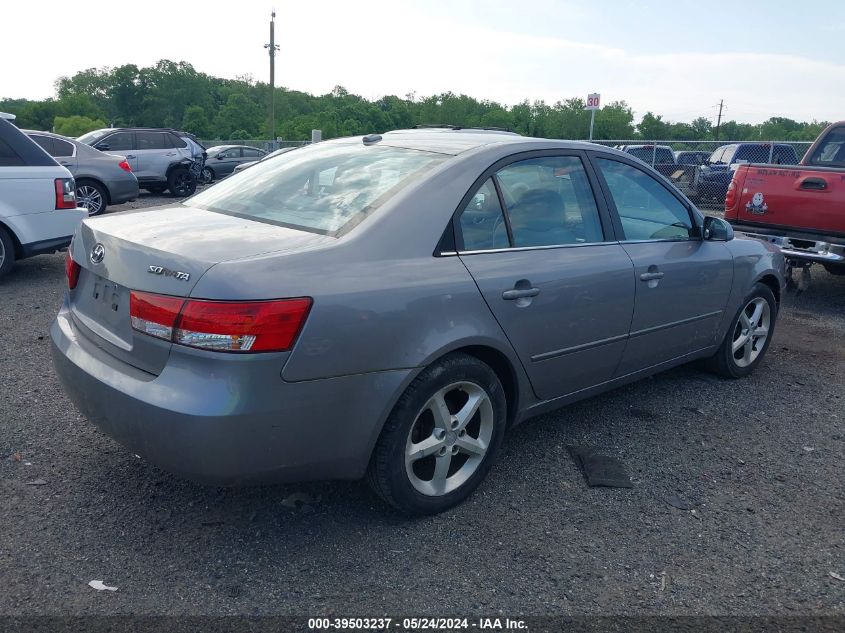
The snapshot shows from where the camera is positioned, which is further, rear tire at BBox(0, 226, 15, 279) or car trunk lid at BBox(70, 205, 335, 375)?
rear tire at BBox(0, 226, 15, 279)

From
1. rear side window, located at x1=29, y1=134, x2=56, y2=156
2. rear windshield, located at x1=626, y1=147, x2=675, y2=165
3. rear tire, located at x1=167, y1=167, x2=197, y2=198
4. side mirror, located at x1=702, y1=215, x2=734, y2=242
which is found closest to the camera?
side mirror, located at x1=702, y1=215, x2=734, y2=242

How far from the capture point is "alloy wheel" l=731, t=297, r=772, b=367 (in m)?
5.09

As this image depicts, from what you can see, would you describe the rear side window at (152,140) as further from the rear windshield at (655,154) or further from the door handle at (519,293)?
the door handle at (519,293)

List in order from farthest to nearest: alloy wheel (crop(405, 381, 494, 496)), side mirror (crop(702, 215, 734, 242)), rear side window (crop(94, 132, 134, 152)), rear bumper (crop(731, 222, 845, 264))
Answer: rear side window (crop(94, 132, 134, 152))
rear bumper (crop(731, 222, 845, 264))
side mirror (crop(702, 215, 734, 242))
alloy wheel (crop(405, 381, 494, 496))

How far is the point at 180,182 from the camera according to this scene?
1786 cm

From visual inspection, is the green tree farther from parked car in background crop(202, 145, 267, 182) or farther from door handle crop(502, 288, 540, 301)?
door handle crop(502, 288, 540, 301)

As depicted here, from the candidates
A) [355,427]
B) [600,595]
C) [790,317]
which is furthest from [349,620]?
[790,317]

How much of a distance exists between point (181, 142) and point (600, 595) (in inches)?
697

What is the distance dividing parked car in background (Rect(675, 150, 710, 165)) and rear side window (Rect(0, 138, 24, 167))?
705 inches

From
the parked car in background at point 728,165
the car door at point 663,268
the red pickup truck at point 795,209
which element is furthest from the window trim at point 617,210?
the parked car in background at point 728,165

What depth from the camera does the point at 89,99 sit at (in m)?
95.8

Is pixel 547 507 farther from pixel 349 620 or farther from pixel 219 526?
pixel 219 526

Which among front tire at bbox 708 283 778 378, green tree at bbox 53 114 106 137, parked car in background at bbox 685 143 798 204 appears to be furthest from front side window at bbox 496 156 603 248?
green tree at bbox 53 114 106 137

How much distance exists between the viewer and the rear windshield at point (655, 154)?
20.0 meters
